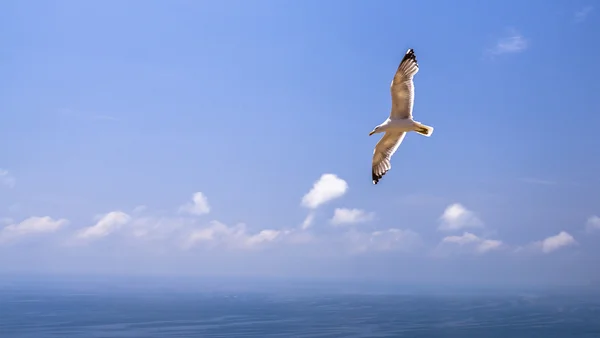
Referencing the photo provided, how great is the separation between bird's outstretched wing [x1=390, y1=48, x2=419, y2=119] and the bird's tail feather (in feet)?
0.87

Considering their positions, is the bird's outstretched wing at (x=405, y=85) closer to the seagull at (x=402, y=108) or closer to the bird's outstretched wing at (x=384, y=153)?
the seagull at (x=402, y=108)

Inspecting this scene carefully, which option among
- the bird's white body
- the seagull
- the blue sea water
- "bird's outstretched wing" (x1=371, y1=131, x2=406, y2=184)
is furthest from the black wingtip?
the blue sea water

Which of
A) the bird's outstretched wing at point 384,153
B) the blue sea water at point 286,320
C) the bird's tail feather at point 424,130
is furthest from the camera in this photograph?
the blue sea water at point 286,320

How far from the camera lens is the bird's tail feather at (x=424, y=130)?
8969mm

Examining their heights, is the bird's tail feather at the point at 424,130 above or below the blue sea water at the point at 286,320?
above

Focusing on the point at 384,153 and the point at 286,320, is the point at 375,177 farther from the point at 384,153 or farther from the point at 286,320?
the point at 286,320

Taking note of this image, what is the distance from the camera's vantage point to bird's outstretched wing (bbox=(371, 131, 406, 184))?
10.0 metres

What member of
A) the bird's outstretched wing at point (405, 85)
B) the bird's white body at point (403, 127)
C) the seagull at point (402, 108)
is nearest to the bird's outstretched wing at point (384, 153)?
the seagull at point (402, 108)

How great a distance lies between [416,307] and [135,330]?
80.2 meters

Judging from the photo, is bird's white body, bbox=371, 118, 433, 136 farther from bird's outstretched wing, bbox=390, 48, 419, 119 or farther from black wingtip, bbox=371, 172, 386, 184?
black wingtip, bbox=371, 172, 386, 184

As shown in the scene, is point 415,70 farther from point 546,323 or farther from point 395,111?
point 546,323

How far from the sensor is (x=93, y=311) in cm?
13500

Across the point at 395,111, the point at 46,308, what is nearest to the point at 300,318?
the point at 46,308

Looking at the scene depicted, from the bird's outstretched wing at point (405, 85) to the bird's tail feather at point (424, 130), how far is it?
0.27 m
